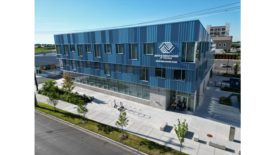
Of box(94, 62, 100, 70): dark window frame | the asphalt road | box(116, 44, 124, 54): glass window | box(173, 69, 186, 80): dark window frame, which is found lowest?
the asphalt road

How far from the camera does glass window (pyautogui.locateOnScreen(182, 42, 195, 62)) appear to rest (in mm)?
16689

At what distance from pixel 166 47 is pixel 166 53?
663mm

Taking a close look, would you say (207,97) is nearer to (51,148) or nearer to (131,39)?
(131,39)

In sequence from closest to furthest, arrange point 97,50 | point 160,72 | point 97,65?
point 160,72, point 97,50, point 97,65

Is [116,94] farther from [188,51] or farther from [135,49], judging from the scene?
[188,51]

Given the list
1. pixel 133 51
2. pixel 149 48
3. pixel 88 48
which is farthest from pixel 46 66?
pixel 149 48

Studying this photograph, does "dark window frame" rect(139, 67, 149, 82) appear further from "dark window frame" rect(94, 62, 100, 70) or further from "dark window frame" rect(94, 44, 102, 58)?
"dark window frame" rect(94, 62, 100, 70)

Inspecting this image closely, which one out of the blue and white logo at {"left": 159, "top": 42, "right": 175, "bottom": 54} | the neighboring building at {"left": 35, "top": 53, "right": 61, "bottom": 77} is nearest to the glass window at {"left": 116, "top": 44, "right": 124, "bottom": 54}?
the blue and white logo at {"left": 159, "top": 42, "right": 175, "bottom": 54}

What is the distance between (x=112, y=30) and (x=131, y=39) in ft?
11.4

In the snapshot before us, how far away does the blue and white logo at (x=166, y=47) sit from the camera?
17.6 m

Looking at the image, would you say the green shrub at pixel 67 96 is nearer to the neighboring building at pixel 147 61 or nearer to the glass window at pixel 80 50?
the neighboring building at pixel 147 61

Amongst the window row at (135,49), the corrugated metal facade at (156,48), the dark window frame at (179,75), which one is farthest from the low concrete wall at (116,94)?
the window row at (135,49)

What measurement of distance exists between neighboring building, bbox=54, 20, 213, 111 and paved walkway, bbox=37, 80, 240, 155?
5.88 ft

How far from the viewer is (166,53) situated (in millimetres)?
18047
